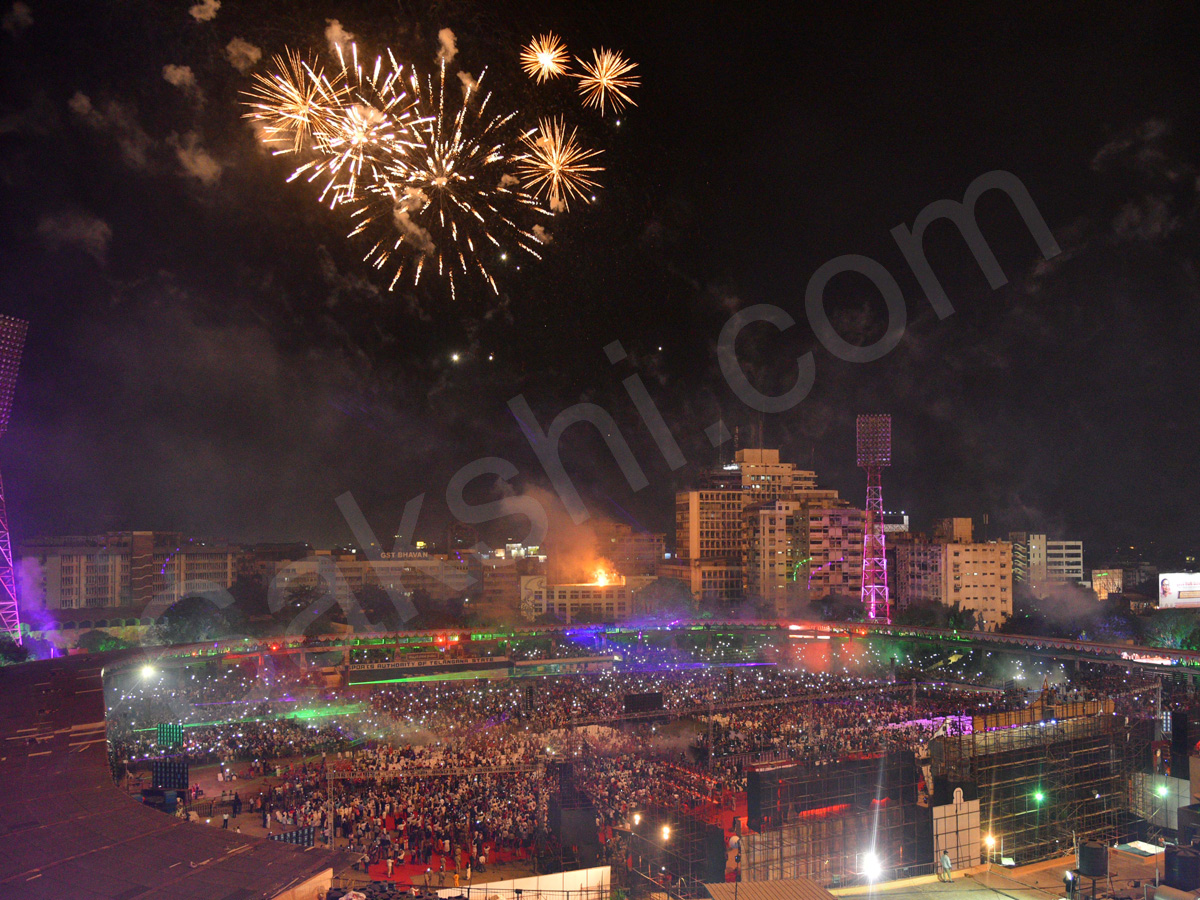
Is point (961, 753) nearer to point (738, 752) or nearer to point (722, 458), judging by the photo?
point (738, 752)

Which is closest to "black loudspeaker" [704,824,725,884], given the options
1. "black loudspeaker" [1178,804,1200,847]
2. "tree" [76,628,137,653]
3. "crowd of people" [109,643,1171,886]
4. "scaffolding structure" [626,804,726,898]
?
"scaffolding structure" [626,804,726,898]

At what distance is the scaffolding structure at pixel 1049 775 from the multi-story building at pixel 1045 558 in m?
44.5

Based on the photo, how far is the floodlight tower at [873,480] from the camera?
40.2 m

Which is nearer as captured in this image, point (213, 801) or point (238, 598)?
point (213, 801)

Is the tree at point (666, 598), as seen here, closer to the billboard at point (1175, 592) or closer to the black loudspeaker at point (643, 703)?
the billboard at point (1175, 592)

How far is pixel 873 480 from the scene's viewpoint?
41.6 meters

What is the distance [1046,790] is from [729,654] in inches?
912

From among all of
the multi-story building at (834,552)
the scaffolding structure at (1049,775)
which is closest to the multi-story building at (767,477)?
the multi-story building at (834,552)

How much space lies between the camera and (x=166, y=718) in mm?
22141

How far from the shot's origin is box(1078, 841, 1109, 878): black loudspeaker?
39.7ft

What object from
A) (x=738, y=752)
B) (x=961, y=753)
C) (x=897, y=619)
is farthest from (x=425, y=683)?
(x=897, y=619)

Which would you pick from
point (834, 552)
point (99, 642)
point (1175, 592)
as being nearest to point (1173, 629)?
point (1175, 592)

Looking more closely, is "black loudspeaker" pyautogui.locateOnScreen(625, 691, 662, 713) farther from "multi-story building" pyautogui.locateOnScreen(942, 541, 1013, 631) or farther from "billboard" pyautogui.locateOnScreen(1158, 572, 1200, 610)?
"billboard" pyautogui.locateOnScreen(1158, 572, 1200, 610)

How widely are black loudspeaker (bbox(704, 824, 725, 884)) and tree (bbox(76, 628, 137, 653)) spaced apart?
31.6 m
